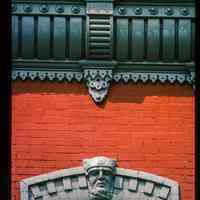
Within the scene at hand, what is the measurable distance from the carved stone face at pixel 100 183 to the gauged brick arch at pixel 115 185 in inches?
1.7

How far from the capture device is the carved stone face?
5.12m

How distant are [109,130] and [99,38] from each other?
53cm

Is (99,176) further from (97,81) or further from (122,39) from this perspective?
(122,39)

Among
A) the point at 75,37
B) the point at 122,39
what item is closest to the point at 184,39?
the point at 122,39

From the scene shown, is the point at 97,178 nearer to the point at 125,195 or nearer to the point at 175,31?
the point at 125,195

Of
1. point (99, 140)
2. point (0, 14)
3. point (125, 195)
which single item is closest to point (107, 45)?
point (99, 140)

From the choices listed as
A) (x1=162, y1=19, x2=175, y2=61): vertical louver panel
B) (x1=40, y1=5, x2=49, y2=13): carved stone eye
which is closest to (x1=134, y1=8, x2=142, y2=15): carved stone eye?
(x1=162, y1=19, x2=175, y2=61): vertical louver panel

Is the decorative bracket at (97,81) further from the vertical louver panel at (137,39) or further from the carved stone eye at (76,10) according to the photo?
the carved stone eye at (76,10)

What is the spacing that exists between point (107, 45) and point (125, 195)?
0.87m

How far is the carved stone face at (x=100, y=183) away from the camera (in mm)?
5125

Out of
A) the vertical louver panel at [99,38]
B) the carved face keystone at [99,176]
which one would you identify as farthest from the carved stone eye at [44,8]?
the carved face keystone at [99,176]

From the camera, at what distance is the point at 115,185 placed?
5.20 metres

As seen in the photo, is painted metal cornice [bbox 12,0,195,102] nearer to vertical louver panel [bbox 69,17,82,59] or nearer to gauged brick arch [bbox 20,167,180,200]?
vertical louver panel [bbox 69,17,82,59]

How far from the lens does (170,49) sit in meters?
5.28
